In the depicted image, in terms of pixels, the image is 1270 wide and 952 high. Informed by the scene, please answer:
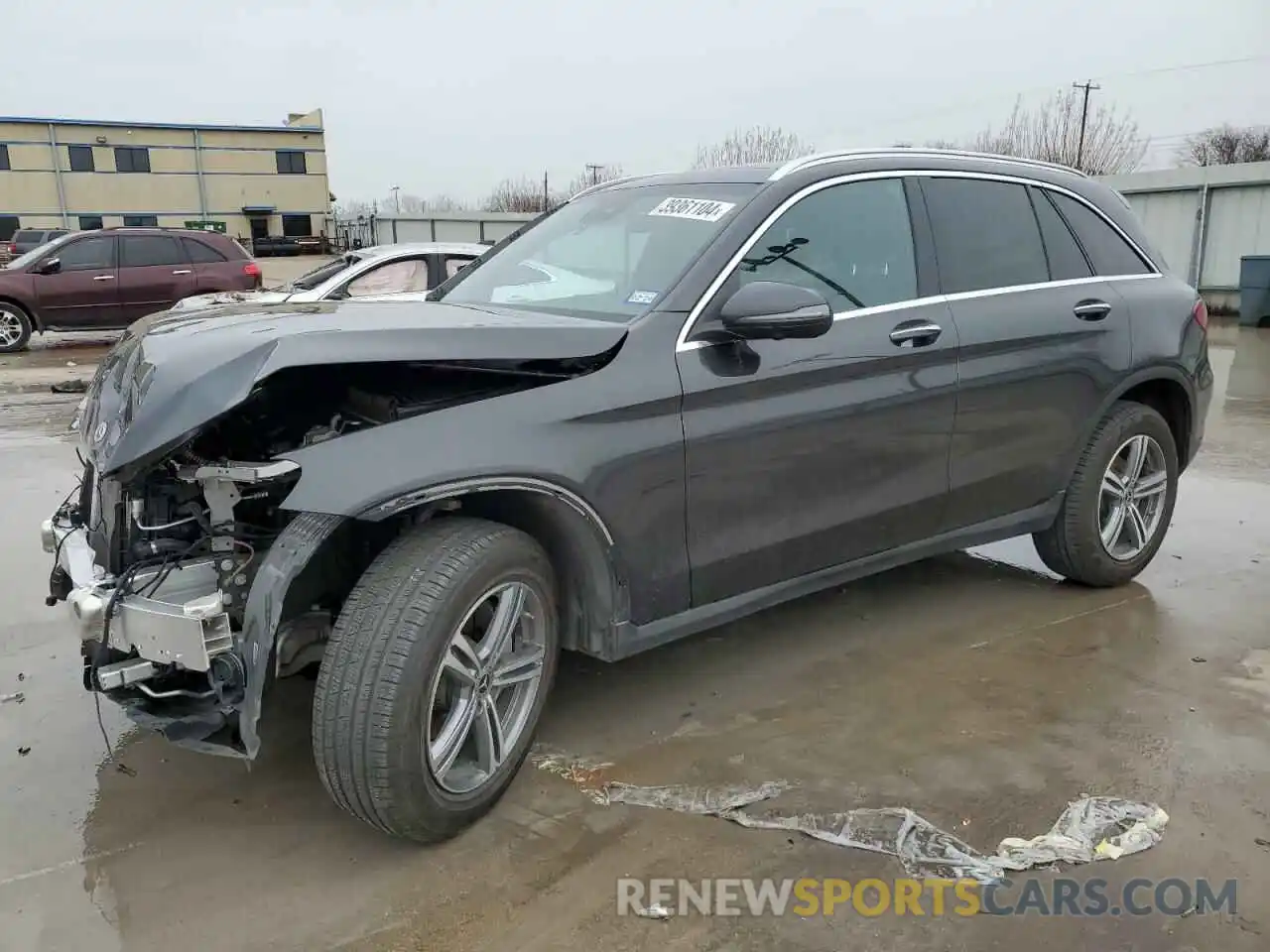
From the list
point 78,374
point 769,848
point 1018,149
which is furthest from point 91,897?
point 1018,149

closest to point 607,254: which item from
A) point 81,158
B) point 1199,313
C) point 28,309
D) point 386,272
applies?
point 1199,313

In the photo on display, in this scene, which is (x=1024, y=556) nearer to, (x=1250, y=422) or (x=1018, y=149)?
(x=1250, y=422)

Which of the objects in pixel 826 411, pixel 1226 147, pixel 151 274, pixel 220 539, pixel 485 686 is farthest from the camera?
pixel 1226 147

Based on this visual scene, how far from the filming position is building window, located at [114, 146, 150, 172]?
2148 inches

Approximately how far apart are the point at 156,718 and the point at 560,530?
118cm

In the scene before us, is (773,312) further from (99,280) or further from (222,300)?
(99,280)

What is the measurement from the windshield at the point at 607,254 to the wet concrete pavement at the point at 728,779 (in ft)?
4.69

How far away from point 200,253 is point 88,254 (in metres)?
1.48

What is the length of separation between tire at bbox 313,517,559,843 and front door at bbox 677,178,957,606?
71cm

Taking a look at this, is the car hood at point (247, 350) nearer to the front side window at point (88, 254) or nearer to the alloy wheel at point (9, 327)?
the front side window at point (88, 254)

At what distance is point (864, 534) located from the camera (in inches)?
142

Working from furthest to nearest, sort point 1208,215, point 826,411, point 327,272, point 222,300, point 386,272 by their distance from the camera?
point 1208,215 → point 327,272 → point 386,272 → point 222,300 → point 826,411

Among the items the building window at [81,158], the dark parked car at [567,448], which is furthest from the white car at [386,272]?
the building window at [81,158]

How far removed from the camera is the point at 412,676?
8.02ft
